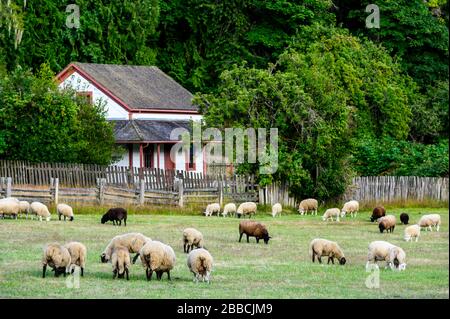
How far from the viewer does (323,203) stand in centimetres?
4941

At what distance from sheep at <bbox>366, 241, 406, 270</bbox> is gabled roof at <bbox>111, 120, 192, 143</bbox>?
29.2 metres

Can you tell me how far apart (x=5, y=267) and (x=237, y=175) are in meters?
24.1

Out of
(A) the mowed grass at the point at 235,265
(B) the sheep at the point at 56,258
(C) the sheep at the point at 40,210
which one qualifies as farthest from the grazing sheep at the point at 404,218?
(B) the sheep at the point at 56,258

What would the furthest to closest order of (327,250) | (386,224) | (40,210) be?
(40,210) → (386,224) → (327,250)

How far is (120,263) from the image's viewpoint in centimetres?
2361

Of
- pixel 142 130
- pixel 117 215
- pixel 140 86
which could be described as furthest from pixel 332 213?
pixel 140 86

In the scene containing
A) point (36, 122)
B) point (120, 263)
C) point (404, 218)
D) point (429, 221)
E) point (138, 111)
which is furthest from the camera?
point (138, 111)

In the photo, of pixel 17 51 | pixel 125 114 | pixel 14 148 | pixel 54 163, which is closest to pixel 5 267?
pixel 54 163

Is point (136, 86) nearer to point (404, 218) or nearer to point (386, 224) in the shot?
point (404, 218)

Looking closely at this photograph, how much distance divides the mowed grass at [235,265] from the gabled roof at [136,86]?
19104mm

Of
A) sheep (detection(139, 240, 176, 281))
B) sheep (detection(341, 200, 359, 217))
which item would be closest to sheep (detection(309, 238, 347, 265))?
sheep (detection(139, 240, 176, 281))

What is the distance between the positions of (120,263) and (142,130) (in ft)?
111
